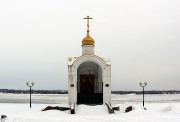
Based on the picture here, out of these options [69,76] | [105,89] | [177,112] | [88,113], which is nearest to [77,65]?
[69,76]

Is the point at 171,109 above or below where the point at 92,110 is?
above

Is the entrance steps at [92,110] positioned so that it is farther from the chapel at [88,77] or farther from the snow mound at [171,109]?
the snow mound at [171,109]

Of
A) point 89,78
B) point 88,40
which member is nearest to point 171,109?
point 89,78

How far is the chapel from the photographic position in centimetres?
2831

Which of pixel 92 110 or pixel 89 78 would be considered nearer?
pixel 92 110

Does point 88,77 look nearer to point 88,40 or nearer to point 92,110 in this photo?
point 88,40

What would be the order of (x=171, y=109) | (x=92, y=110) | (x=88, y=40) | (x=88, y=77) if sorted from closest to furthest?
1. (x=171, y=109)
2. (x=92, y=110)
3. (x=88, y=40)
4. (x=88, y=77)

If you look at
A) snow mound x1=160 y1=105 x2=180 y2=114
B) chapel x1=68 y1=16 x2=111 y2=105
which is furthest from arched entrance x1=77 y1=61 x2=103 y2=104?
snow mound x1=160 y1=105 x2=180 y2=114

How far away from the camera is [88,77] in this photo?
30875 millimetres

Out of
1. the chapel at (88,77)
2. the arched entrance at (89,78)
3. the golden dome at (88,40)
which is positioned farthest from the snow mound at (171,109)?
the golden dome at (88,40)

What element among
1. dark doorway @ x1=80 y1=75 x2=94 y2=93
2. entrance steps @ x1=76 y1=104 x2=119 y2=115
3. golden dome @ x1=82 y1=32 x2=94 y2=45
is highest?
golden dome @ x1=82 y1=32 x2=94 y2=45

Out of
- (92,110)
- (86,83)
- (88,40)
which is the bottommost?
(92,110)

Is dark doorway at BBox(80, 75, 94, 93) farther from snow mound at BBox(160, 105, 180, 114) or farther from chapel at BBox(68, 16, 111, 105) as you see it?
snow mound at BBox(160, 105, 180, 114)

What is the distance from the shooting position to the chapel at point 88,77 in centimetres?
2831
